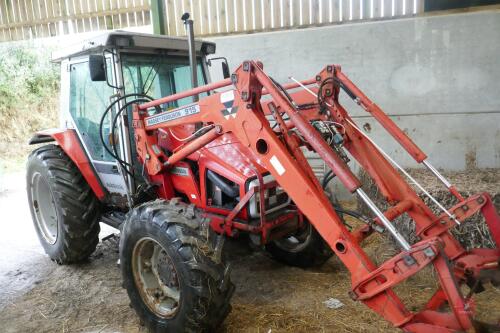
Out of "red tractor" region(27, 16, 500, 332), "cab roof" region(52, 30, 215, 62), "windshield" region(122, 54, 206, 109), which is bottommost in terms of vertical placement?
"red tractor" region(27, 16, 500, 332)

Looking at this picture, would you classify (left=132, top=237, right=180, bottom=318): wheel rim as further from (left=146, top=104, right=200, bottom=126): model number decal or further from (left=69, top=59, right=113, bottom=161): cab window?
(left=69, top=59, right=113, bottom=161): cab window

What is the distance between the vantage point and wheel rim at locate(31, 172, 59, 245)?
4.27 metres

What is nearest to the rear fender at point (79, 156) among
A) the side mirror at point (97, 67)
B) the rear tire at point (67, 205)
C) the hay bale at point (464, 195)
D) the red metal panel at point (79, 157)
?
the red metal panel at point (79, 157)

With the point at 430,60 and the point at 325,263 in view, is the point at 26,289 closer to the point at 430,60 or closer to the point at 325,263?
the point at 325,263

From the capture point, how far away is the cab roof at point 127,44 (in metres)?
3.14

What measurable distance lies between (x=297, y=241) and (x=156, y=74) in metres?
2.03

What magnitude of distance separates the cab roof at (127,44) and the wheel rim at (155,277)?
5.18ft

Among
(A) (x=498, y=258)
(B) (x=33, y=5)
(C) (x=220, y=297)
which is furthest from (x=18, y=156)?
(A) (x=498, y=258)

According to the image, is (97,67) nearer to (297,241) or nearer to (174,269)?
(174,269)

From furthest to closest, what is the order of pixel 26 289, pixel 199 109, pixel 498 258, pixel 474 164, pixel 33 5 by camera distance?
pixel 33 5, pixel 474 164, pixel 26 289, pixel 199 109, pixel 498 258

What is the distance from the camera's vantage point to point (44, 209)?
14.2 feet

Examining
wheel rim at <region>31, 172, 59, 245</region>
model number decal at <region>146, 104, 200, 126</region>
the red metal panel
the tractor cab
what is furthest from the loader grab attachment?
wheel rim at <region>31, 172, 59, 245</region>

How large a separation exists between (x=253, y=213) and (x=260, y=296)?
73cm

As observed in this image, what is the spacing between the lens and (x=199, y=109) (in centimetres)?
280
